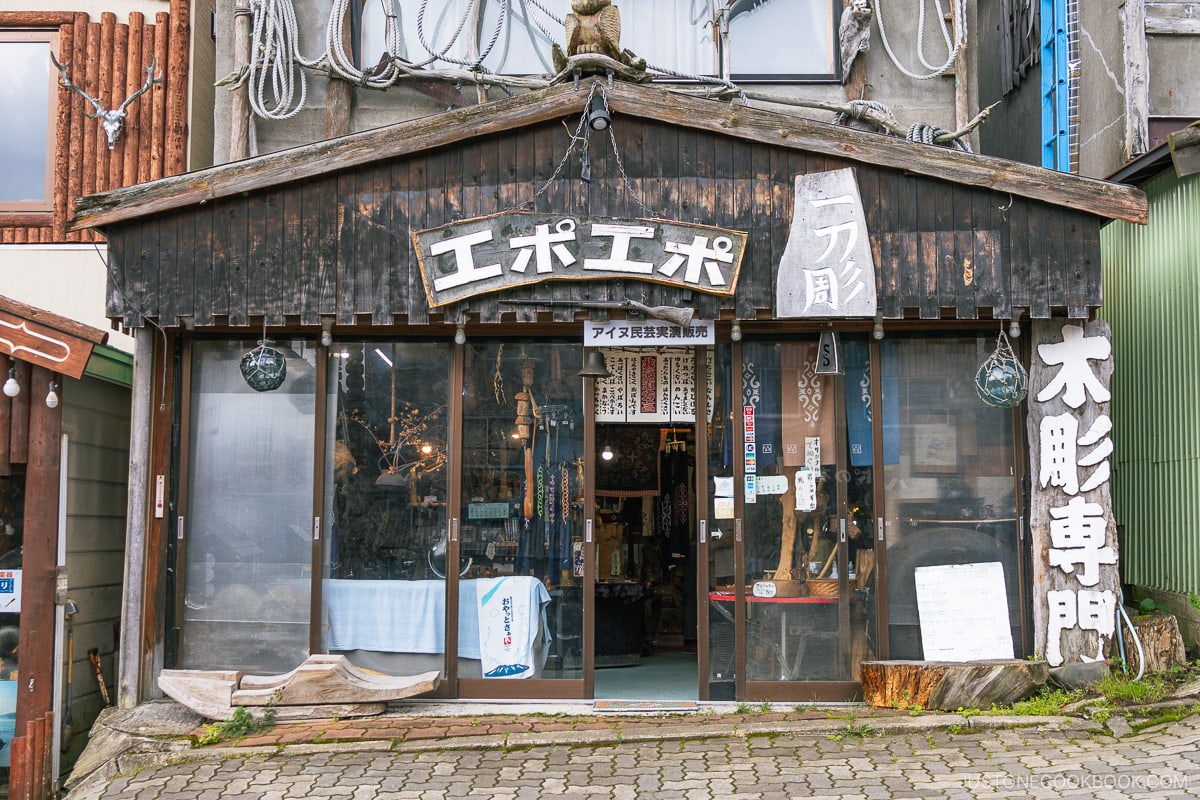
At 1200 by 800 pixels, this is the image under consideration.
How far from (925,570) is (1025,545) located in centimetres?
84

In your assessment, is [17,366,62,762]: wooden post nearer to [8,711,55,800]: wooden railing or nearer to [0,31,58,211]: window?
[8,711,55,800]: wooden railing

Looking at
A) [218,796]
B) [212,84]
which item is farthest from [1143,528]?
[212,84]

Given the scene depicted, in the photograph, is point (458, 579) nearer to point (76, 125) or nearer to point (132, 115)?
point (132, 115)

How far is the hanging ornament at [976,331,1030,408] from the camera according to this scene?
8.01 metres

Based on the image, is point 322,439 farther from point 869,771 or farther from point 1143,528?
point 1143,528

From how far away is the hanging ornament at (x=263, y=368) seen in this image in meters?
8.20

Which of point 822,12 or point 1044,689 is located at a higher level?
point 822,12

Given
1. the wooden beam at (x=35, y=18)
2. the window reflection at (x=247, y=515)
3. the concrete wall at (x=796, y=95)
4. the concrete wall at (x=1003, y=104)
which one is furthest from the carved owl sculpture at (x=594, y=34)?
the concrete wall at (x=1003, y=104)

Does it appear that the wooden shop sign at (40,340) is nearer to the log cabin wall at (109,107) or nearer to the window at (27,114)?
the log cabin wall at (109,107)

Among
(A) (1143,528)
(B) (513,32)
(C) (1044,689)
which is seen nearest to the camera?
(C) (1044,689)

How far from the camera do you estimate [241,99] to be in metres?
10.3

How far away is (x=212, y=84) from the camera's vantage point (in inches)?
456

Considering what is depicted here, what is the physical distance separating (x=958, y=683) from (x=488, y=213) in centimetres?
521

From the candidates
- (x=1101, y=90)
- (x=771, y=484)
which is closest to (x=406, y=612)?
(x=771, y=484)
